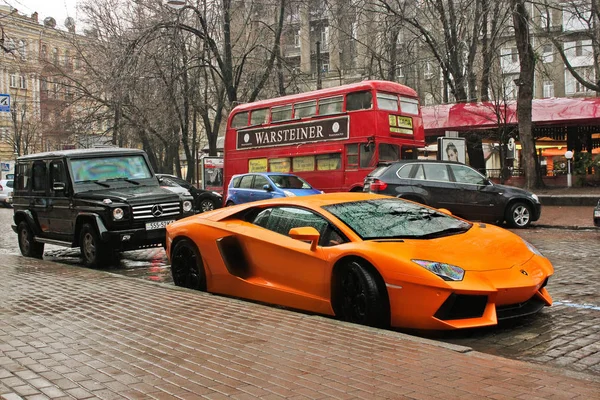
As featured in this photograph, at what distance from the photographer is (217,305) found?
6527mm

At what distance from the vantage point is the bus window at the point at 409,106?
66.3ft

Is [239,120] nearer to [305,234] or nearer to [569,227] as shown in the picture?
[569,227]

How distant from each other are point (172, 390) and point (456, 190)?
43.9 feet

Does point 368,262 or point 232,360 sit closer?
point 232,360

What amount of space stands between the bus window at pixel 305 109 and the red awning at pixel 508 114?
31.7ft

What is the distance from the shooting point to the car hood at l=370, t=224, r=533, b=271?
5695 millimetres

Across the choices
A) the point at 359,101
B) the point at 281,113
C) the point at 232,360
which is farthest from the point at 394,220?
the point at 281,113

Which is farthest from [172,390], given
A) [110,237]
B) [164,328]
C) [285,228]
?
[110,237]

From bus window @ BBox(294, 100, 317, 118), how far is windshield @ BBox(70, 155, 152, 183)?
994cm

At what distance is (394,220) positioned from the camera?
21.7ft

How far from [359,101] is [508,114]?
12.0 metres

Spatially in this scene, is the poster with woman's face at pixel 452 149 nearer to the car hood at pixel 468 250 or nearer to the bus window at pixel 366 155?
the bus window at pixel 366 155

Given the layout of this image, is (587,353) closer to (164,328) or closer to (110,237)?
(164,328)

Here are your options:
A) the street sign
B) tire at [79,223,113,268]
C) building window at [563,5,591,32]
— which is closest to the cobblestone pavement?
tire at [79,223,113,268]
